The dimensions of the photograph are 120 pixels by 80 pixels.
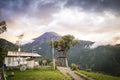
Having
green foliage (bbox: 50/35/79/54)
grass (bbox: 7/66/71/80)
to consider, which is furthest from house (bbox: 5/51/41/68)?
grass (bbox: 7/66/71/80)

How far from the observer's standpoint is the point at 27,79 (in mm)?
28359

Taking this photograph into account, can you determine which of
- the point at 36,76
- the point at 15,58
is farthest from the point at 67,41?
the point at 36,76

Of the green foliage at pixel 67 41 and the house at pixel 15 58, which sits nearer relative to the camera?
the house at pixel 15 58

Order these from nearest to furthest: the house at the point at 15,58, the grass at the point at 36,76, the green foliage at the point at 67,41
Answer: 1. the grass at the point at 36,76
2. the house at the point at 15,58
3. the green foliage at the point at 67,41

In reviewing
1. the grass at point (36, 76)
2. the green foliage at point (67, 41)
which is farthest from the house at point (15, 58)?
the grass at point (36, 76)

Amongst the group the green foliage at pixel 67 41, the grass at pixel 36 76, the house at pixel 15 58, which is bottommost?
the grass at pixel 36 76

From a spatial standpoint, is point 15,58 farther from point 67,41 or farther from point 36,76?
point 36,76

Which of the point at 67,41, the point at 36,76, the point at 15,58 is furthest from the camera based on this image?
the point at 67,41

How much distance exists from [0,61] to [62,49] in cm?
2118

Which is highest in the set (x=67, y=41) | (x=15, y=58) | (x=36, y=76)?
(x=67, y=41)

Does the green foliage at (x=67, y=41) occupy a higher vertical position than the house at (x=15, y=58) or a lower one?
higher

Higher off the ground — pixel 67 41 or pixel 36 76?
pixel 67 41

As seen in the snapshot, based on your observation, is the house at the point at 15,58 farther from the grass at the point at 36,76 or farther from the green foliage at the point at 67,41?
the grass at the point at 36,76

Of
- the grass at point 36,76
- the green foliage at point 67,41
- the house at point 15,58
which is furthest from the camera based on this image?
the green foliage at point 67,41
